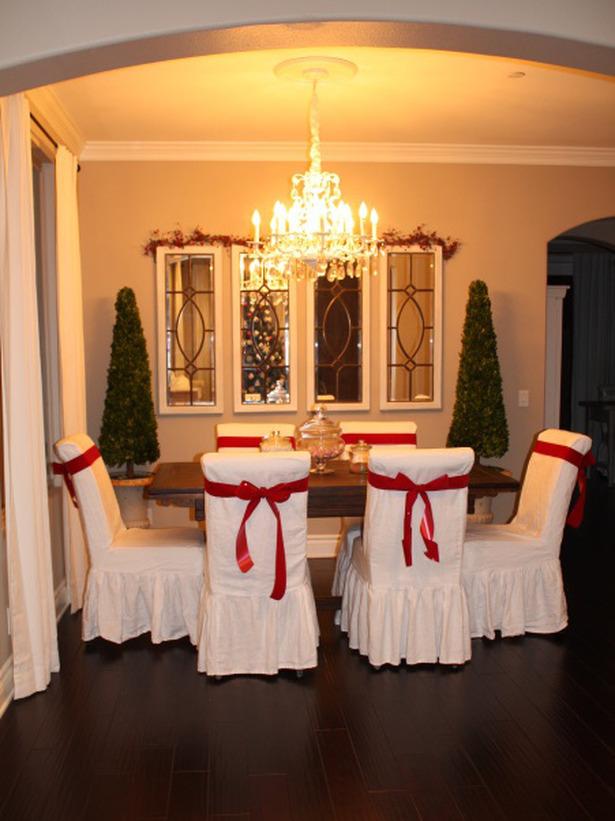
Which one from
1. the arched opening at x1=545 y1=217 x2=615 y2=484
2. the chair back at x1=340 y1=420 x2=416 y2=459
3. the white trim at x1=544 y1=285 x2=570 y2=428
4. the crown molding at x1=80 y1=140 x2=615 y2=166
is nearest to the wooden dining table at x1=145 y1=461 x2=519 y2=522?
the chair back at x1=340 y1=420 x2=416 y2=459

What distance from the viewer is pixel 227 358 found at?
588 cm

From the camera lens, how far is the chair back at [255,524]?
3.58 meters

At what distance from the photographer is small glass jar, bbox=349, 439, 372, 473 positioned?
4379 mm

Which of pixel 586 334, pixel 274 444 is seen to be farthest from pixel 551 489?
pixel 586 334

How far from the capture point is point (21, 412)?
138 inches

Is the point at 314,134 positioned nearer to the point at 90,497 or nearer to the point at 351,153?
the point at 351,153

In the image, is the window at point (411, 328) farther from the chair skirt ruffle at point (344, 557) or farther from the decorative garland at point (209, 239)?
the chair skirt ruffle at point (344, 557)

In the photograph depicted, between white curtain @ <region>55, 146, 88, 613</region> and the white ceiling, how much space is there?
509 mm

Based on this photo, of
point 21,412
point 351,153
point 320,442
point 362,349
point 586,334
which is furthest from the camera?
point 586,334

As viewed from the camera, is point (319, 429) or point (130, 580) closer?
point (130, 580)

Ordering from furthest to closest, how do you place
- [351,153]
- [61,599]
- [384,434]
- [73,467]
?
Result: [351,153] < [384,434] < [61,599] < [73,467]

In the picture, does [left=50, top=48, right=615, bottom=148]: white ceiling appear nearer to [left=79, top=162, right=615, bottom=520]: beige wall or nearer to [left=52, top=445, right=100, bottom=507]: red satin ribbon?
[left=79, top=162, right=615, bottom=520]: beige wall

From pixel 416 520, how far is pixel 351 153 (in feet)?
10.2

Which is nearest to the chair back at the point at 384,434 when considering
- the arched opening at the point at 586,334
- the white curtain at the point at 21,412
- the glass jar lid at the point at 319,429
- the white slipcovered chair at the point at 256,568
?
the glass jar lid at the point at 319,429
